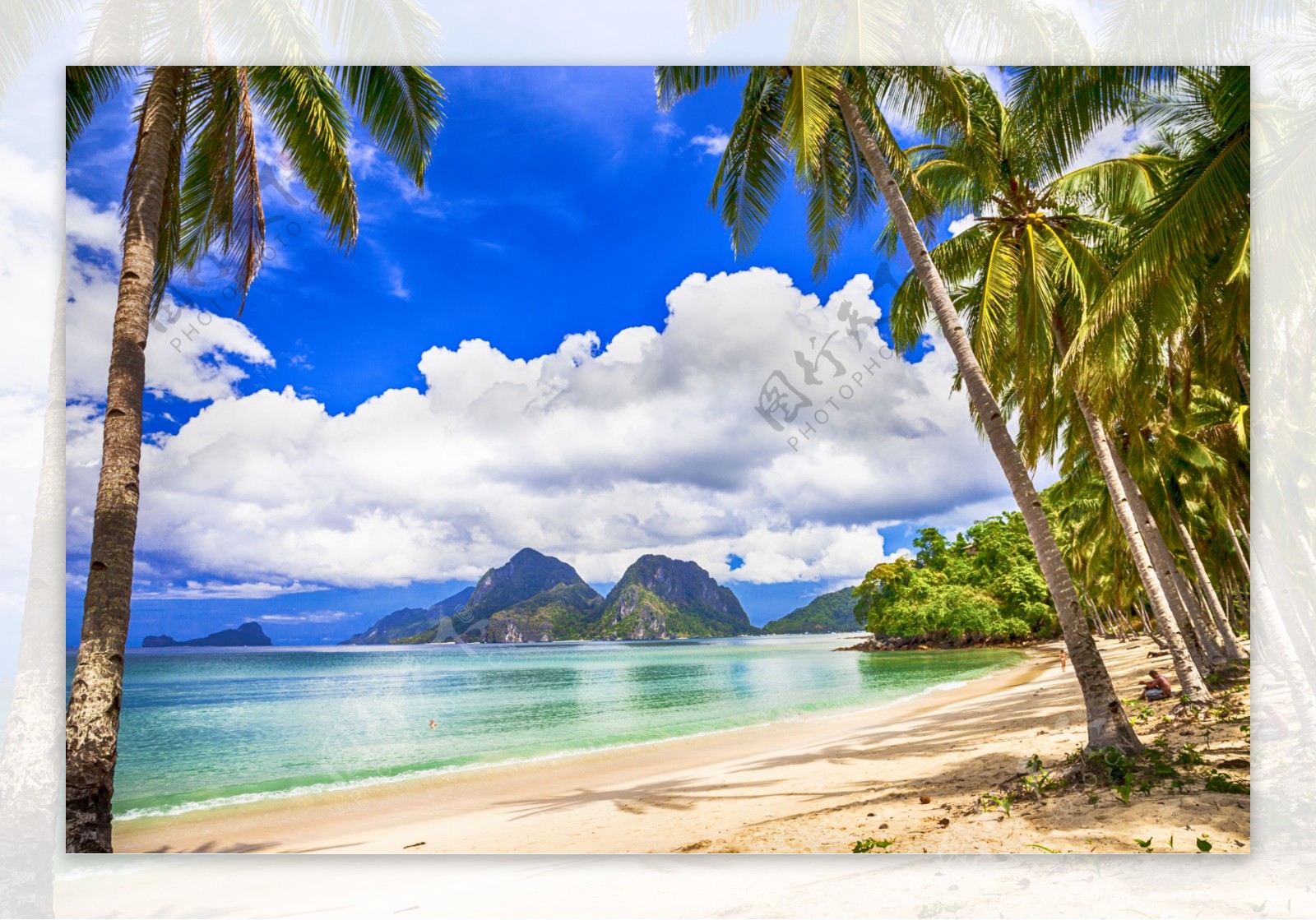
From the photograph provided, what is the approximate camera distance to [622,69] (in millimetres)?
4531

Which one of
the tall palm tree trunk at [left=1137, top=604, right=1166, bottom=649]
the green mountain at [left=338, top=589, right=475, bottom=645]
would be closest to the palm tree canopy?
the green mountain at [left=338, top=589, right=475, bottom=645]

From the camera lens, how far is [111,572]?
3.35 m

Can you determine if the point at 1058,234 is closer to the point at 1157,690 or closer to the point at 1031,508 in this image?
the point at 1031,508

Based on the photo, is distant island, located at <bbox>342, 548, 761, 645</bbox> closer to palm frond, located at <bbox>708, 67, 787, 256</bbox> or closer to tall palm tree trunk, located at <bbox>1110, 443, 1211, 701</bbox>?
tall palm tree trunk, located at <bbox>1110, 443, 1211, 701</bbox>

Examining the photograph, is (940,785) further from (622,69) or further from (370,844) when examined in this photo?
(622,69)

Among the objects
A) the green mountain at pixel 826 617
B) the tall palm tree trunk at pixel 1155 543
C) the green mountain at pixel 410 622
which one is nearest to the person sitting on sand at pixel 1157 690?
the tall palm tree trunk at pixel 1155 543

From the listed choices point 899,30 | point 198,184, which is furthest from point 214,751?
point 899,30

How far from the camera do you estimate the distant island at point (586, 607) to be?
32.3 meters

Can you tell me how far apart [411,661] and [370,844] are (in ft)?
91.7

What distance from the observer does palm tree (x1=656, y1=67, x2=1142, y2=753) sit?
159 inches

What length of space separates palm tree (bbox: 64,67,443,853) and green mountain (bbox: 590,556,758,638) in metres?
28.2

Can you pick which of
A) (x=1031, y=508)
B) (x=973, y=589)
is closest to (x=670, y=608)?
(x=973, y=589)

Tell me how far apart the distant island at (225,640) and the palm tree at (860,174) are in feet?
Answer: 22.0

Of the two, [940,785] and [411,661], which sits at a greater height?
[940,785]
